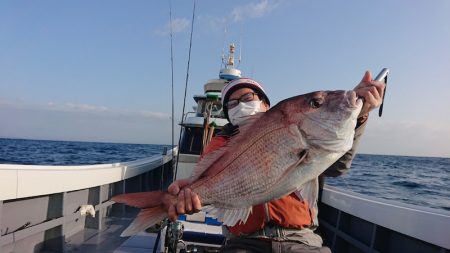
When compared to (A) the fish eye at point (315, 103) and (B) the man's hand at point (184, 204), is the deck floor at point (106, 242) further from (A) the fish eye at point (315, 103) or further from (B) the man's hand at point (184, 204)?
(A) the fish eye at point (315, 103)

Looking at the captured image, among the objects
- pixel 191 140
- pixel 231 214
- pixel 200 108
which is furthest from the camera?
pixel 200 108

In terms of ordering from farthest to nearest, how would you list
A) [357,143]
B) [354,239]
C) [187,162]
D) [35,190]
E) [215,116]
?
[215,116], [187,162], [354,239], [35,190], [357,143]

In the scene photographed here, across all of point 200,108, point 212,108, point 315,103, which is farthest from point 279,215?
point 200,108

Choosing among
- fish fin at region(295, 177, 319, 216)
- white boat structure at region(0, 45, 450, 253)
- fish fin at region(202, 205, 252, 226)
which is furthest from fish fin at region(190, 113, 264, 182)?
white boat structure at region(0, 45, 450, 253)

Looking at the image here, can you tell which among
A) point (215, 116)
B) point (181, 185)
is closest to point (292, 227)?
point (181, 185)

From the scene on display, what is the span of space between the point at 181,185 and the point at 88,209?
4.76 metres

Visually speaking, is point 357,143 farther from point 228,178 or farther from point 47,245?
point 47,245

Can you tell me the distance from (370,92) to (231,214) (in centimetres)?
114

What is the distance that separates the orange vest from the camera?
2.85 metres

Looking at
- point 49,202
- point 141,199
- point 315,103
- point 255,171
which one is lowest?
point 49,202

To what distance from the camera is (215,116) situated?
33.0 feet

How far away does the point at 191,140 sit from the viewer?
9.78m

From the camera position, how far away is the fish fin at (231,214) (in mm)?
2176

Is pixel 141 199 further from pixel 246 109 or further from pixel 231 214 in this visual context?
pixel 246 109
